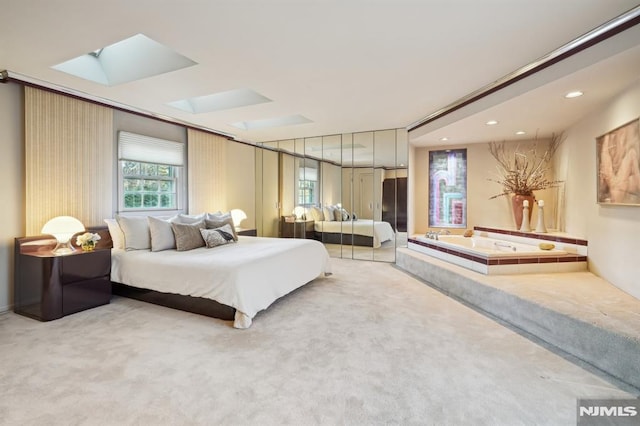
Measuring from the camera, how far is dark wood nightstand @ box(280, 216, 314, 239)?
21.6 feet

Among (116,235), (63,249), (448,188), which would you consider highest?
(448,188)

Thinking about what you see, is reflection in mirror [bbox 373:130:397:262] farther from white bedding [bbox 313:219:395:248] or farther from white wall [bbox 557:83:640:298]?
white wall [bbox 557:83:640:298]

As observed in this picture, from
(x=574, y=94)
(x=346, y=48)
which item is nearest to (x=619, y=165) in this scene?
(x=574, y=94)

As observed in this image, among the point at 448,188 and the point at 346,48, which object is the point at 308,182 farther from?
the point at 346,48

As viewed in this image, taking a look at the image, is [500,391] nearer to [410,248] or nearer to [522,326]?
[522,326]

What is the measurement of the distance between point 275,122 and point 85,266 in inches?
136

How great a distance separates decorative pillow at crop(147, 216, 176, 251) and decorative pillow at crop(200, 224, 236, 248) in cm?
37

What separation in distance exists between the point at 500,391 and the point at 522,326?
1.13m

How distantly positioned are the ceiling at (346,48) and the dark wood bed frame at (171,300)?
174 centimetres

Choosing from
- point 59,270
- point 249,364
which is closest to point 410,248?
point 249,364

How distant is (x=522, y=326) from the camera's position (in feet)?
9.12

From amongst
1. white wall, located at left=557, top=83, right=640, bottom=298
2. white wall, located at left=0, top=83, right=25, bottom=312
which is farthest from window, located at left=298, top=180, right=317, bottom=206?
white wall, located at left=0, top=83, right=25, bottom=312

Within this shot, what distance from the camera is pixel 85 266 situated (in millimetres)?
3262

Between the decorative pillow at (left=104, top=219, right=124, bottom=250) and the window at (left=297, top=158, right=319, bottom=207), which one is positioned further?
the window at (left=297, top=158, right=319, bottom=207)
